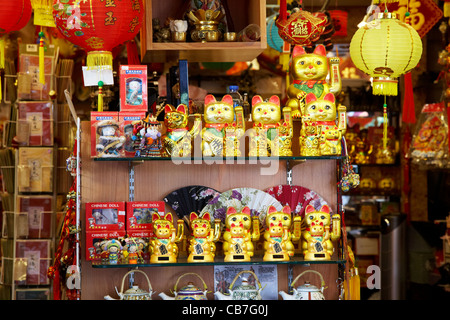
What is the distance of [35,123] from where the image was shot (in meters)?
5.36

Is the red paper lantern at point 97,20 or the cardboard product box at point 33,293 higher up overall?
the red paper lantern at point 97,20

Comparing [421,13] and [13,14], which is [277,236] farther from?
[421,13]

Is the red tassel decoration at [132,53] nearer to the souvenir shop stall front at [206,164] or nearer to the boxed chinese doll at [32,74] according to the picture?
the souvenir shop stall front at [206,164]

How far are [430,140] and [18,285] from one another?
3.50 meters

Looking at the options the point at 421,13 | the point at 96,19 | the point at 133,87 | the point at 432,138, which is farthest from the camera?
the point at 432,138

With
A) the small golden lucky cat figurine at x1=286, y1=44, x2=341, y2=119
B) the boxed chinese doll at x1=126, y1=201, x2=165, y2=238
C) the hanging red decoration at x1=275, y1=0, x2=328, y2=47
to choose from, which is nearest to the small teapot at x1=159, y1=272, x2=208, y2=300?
the boxed chinese doll at x1=126, y1=201, x2=165, y2=238

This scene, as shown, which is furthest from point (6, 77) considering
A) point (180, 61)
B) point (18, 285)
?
point (180, 61)

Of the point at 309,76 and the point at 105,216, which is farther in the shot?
the point at 309,76

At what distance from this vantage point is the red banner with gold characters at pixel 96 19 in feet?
10.3

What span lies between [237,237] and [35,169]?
8.70 feet

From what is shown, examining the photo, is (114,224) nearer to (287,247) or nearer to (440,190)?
(287,247)

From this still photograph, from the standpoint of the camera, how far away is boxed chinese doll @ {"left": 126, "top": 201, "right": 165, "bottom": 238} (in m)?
3.29

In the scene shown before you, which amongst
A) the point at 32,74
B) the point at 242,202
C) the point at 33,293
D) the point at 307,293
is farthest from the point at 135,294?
the point at 32,74

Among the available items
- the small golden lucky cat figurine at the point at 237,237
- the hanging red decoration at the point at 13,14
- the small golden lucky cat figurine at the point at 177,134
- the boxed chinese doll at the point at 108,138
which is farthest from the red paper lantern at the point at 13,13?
the small golden lucky cat figurine at the point at 237,237
